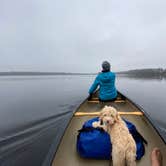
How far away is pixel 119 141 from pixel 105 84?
131 inches

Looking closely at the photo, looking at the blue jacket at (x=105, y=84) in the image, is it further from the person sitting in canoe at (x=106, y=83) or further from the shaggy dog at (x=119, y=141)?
the shaggy dog at (x=119, y=141)

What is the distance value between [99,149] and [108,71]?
10.0 feet

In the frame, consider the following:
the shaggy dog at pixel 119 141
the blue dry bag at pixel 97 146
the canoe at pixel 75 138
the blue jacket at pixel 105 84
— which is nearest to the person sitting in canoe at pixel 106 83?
the blue jacket at pixel 105 84

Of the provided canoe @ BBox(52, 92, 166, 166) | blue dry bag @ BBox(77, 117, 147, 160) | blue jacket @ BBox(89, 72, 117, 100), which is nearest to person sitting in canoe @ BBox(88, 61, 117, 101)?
blue jacket @ BBox(89, 72, 117, 100)

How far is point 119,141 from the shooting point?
2.55 meters

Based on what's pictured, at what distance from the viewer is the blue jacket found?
5660mm

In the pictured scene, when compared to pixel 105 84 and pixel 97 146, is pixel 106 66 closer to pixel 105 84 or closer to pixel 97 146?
pixel 105 84

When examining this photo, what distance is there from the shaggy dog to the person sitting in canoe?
287 centimetres

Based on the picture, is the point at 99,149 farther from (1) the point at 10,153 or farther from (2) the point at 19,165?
(1) the point at 10,153

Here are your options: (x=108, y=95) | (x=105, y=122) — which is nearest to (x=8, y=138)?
(x=108, y=95)

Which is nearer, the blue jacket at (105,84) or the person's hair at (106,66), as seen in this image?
the person's hair at (106,66)

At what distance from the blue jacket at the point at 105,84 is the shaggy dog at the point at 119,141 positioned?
2934mm

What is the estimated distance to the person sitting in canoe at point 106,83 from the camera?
221 inches

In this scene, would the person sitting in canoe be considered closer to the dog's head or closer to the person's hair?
the person's hair
